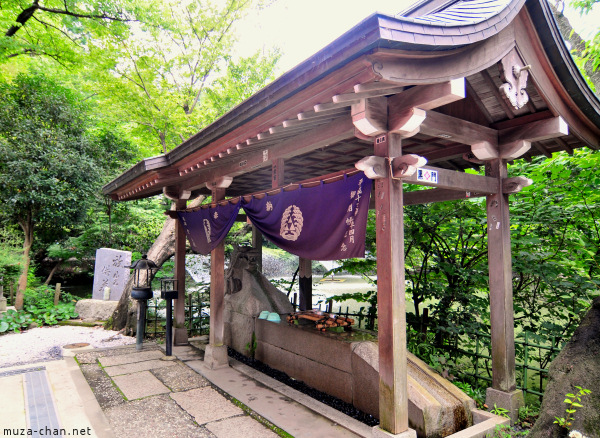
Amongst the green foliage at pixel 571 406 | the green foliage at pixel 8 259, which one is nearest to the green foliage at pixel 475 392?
the green foliage at pixel 571 406

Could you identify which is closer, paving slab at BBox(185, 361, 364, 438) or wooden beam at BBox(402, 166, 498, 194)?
wooden beam at BBox(402, 166, 498, 194)

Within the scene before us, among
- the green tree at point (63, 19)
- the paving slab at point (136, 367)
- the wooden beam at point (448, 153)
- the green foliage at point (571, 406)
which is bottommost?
the paving slab at point (136, 367)

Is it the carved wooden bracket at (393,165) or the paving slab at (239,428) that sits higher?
the carved wooden bracket at (393,165)

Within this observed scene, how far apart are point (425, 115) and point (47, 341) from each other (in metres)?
10.6

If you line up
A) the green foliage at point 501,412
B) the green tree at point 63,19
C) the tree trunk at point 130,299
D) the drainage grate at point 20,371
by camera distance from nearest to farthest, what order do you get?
the green foliage at point 501,412 < the drainage grate at point 20,371 < the tree trunk at point 130,299 < the green tree at point 63,19

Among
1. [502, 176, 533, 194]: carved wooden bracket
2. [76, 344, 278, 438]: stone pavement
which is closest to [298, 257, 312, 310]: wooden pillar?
[76, 344, 278, 438]: stone pavement

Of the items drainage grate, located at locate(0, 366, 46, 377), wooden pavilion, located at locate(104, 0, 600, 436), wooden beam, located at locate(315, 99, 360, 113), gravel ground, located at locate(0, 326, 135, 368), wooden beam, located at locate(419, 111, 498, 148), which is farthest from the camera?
gravel ground, located at locate(0, 326, 135, 368)

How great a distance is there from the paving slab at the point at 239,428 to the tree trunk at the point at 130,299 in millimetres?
6294

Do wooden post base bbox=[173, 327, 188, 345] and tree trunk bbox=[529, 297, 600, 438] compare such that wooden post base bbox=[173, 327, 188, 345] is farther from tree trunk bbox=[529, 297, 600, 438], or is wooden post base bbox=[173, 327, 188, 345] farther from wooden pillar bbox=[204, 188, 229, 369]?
tree trunk bbox=[529, 297, 600, 438]

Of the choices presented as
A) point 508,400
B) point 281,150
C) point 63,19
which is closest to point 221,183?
point 281,150

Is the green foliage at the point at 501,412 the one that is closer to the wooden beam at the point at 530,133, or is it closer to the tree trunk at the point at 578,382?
the tree trunk at the point at 578,382

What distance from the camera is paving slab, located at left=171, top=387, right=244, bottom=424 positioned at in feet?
14.8

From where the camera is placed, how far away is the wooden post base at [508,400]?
175 inches

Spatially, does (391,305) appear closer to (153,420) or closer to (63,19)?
(153,420)
